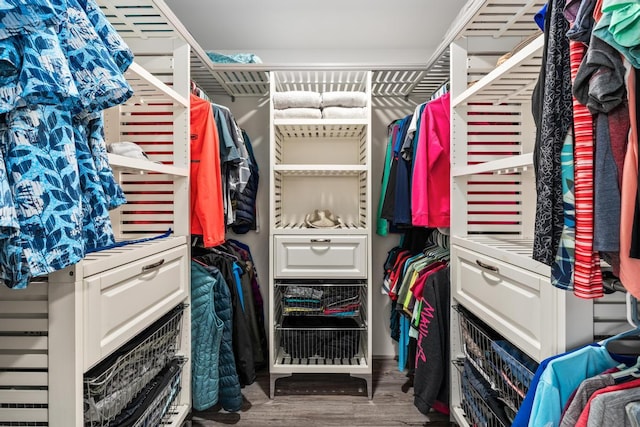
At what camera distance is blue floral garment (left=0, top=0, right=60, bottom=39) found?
26.1 inches

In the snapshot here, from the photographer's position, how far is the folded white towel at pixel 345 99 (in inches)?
83.9

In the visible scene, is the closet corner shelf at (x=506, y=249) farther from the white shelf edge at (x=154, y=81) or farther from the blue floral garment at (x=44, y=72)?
the white shelf edge at (x=154, y=81)

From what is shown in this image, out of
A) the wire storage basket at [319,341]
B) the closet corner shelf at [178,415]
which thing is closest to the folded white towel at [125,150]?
→ the closet corner shelf at [178,415]

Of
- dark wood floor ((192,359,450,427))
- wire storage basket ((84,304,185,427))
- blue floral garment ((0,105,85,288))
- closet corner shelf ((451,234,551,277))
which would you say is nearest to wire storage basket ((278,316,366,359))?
dark wood floor ((192,359,450,427))

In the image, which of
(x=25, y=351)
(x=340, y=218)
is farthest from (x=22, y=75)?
(x=340, y=218)

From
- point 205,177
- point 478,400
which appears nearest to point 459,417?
point 478,400

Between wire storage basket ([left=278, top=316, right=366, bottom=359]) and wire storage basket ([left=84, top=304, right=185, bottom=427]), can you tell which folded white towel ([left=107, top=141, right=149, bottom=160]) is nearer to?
wire storage basket ([left=84, top=304, right=185, bottom=427])

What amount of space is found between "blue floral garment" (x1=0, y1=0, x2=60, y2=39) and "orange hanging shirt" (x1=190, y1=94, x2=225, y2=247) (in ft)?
3.63

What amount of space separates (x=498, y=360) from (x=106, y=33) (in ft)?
5.24

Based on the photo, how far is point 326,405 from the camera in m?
2.04

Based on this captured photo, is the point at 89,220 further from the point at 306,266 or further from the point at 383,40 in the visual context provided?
the point at 383,40

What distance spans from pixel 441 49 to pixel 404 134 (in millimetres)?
477

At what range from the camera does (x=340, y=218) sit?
102 inches

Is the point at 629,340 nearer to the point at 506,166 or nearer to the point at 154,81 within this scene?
the point at 506,166
